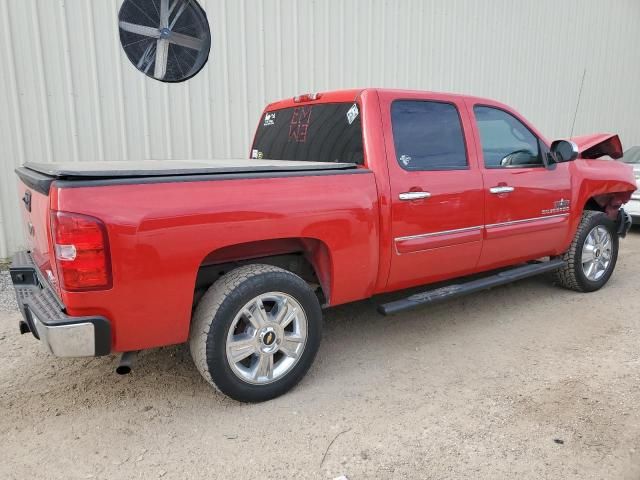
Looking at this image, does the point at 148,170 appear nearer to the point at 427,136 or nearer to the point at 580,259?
the point at 427,136

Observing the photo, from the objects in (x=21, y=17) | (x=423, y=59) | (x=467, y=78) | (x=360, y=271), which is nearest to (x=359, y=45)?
(x=423, y=59)

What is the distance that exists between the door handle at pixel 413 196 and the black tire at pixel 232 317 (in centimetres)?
91

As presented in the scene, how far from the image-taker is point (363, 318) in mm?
4348

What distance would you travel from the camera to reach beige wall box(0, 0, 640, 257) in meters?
5.48

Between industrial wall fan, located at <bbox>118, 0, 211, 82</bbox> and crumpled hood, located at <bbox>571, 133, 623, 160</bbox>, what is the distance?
14.7 feet

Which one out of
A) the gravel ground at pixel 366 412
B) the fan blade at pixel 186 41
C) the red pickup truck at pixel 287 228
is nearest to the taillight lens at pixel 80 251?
the red pickup truck at pixel 287 228

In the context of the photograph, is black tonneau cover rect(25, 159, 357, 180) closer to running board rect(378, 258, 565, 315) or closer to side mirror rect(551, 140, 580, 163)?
running board rect(378, 258, 565, 315)

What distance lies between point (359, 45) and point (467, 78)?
9.72 feet

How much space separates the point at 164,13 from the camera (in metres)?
6.14

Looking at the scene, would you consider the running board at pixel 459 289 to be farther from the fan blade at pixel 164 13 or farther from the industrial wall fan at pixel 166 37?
the fan blade at pixel 164 13

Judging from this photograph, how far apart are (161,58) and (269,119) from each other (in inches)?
98.9

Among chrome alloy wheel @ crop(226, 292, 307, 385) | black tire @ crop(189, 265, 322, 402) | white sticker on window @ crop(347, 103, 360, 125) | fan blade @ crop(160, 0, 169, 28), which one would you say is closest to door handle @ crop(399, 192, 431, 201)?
white sticker on window @ crop(347, 103, 360, 125)

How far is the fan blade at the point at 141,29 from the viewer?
19.2 ft

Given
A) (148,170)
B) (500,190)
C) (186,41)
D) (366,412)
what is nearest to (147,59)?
(186,41)
